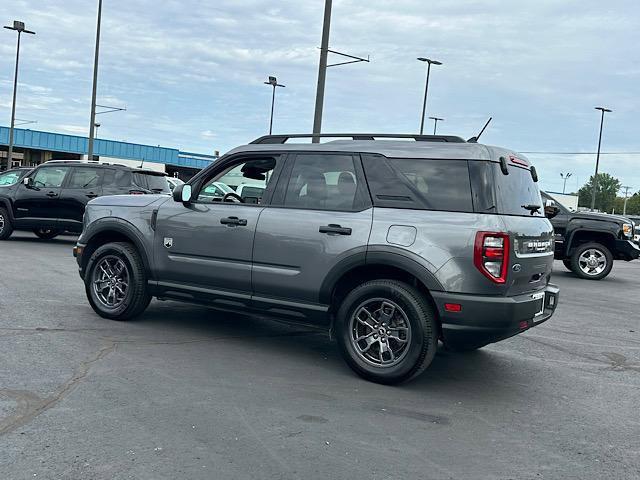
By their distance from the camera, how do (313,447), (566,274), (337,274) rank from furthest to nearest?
(566,274)
(337,274)
(313,447)

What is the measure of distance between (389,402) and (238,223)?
7.29 ft

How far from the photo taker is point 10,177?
16359 mm

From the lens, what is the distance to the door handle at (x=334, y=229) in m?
5.60

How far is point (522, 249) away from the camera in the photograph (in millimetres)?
5285

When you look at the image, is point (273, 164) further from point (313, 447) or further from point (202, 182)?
point (313, 447)

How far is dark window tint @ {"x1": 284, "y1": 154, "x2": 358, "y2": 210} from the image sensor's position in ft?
19.0

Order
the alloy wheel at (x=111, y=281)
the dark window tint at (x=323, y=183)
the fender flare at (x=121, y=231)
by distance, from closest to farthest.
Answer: the dark window tint at (x=323, y=183), the fender flare at (x=121, y=231), the alloy wheel at (x=111, y=281)

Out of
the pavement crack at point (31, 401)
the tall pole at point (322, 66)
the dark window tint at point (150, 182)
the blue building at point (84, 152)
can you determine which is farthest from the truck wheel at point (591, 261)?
the blue building at point (84, 152)

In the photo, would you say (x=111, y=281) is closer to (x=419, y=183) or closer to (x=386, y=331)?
(x=386, y=331)

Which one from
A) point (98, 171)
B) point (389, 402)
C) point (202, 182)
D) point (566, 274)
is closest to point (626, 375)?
point (389, 402)

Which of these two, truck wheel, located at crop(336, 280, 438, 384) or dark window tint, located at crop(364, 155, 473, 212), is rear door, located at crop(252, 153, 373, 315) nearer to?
dark window tint, located at crop(364, 155, 473, 212)

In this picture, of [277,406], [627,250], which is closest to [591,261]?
[627,250]

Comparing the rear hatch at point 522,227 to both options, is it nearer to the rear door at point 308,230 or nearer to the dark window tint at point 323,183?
the rear door at point 308,230

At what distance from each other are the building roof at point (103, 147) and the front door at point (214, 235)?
50.3m
